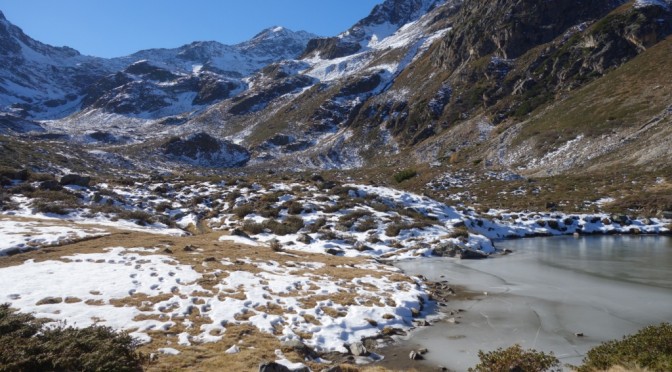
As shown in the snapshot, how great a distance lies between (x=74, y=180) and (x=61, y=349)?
35225mm

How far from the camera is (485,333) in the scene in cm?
1230

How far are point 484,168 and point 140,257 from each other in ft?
200

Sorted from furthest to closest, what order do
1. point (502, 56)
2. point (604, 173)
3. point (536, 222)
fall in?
point (502, 56)
point (604, 173)
point (536, 222)

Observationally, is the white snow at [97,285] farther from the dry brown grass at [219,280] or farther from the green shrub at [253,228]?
the green shrub at [253,228]

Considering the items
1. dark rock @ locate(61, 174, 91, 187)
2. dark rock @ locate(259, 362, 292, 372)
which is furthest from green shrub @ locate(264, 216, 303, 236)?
dark rock @ locate(259, 362, 292, 372)

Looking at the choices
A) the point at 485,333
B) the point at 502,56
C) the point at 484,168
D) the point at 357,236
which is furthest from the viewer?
the point at 502,56

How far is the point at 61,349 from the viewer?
326 inches

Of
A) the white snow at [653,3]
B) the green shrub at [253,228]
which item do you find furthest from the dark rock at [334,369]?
the white snow at [653,3]

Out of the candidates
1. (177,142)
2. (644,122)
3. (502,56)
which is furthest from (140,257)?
(177,142)

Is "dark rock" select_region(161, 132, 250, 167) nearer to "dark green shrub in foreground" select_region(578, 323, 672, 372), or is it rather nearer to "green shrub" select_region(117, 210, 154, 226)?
"green shrub" select_region(117, 210, 154, 226)

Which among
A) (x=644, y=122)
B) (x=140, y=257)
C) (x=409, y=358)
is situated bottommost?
(x=409, y=358)

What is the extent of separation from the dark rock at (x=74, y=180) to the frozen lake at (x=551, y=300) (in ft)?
106

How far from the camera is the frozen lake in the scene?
11500 millimetres

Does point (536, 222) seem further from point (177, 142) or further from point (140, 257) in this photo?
point (177, 142)
